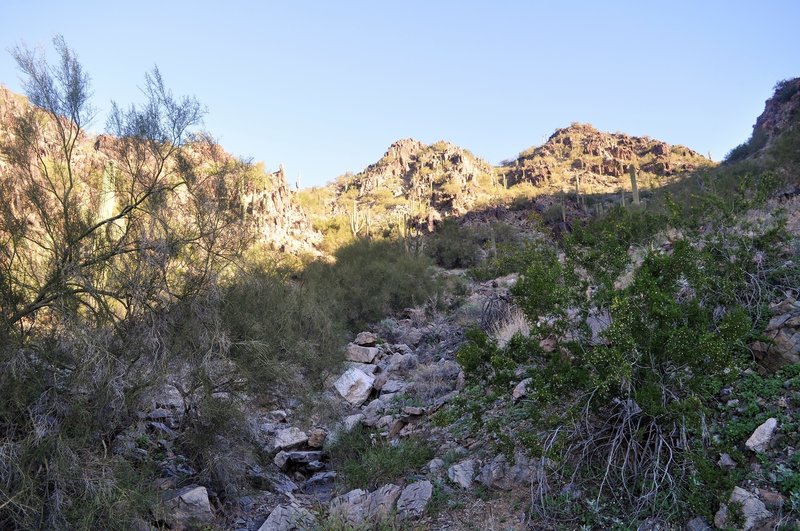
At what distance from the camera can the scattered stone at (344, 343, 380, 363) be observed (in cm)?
1414

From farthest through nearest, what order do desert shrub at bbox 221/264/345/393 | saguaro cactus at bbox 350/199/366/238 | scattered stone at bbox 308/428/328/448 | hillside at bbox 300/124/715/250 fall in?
hillside at bbox 300/124/715/250, saguaro cactus at bbox 350/199/366/238, scattered stone at bbox 308/428/328/448, desert shrub at bbox 221/264/345/393

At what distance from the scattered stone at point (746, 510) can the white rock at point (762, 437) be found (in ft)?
1.58

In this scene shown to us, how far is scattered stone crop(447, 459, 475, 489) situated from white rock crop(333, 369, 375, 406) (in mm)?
Answer: 5263

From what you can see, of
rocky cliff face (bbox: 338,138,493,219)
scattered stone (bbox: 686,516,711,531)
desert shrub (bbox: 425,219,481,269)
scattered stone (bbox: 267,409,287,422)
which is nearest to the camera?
scattered stone (bbox: 686,516,711,531)

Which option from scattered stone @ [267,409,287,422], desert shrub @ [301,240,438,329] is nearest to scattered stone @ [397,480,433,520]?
scattered stone @ [267,409,287,422]

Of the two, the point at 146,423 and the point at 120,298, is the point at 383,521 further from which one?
the point at 146,423

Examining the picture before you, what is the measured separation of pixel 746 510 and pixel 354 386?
861 cm

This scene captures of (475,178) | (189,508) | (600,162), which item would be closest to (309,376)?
(189,508)

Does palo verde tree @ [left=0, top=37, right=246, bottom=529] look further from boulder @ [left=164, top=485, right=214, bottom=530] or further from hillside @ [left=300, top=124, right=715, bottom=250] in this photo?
hillside @ [left=300, top=124, right=715, bottom=250]

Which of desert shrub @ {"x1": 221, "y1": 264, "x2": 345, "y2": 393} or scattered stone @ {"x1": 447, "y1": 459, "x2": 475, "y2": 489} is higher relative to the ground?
desert shrub @ {"x1": 221, "y1": 264, "x2": 345, "y2": 393}

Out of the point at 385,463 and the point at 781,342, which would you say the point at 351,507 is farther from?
the point at 781,342

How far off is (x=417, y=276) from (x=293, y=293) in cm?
1037

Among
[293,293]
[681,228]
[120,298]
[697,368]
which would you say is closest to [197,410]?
[120,298]

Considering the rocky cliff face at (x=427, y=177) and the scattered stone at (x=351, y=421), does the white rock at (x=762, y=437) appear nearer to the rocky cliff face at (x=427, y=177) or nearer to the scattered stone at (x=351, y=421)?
the scattered stone at (x=351, y=421)
